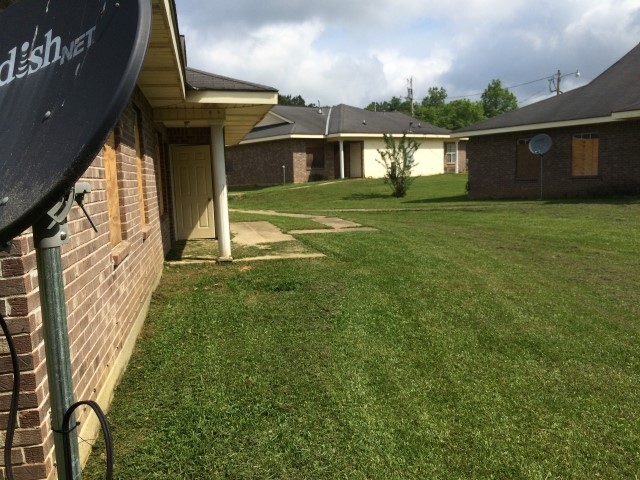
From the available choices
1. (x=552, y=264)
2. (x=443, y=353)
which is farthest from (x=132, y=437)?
(x=552, y=264)

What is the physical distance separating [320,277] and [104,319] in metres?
3.94

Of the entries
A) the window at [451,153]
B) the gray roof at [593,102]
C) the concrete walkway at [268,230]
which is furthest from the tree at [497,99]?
the concrete walkway at [268,230]

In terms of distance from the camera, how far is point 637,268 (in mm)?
8359

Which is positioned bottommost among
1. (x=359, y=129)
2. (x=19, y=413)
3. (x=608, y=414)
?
(x=608, y=414)

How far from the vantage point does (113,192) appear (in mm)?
5730

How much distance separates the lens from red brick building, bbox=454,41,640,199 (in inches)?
826

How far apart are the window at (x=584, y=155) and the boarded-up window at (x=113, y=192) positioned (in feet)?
66.8

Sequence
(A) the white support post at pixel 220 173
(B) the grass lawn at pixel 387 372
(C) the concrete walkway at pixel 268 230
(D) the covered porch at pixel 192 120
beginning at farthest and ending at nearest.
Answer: (C) the concrete walkway at pixel 268 230 → (A) the white support post at pixel 220 173 → (D) the covered porch at pixel 192 120 → (B) the grass lawn at pixel 387 372

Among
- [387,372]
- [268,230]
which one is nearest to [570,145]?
[268,230]

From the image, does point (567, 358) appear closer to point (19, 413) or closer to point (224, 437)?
point (224, 437)

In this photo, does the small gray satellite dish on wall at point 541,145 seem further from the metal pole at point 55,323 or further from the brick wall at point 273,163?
the metal pole at point 55,323

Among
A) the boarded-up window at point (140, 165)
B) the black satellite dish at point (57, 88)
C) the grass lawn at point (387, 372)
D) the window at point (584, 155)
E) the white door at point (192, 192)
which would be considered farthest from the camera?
the window at point (584, 155)

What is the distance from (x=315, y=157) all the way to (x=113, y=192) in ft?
103

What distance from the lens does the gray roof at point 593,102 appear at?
21.3 m
